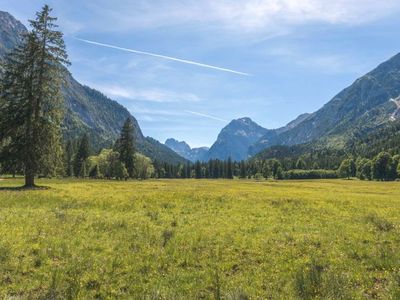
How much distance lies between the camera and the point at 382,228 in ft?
71.7

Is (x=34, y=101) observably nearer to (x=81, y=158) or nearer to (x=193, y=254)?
(x=193, y=254)

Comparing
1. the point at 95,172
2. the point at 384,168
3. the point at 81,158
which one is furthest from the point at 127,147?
the point at 384,168

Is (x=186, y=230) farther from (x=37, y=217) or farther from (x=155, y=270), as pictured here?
(x=37, y=217)

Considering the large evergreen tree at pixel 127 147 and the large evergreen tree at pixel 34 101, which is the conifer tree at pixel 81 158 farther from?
the large evergreen tree at pixel 34 101

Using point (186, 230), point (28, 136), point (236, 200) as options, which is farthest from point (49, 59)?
point (186, 230)

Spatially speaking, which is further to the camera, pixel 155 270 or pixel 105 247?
pixel 105 247

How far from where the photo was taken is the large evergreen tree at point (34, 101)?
1698 inches

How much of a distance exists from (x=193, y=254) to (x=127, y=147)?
99.1 metres

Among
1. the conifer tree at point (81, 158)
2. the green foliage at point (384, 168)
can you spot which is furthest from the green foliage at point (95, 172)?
the green foliage at point (384, 168)

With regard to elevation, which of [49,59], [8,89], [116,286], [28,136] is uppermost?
[49,59]

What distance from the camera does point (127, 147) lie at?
112750 millimetres

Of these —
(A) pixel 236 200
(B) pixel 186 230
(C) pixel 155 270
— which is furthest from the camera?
(A) pixel 236 200

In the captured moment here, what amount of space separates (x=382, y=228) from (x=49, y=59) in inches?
1552

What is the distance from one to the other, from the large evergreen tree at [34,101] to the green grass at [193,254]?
18.2 meters
